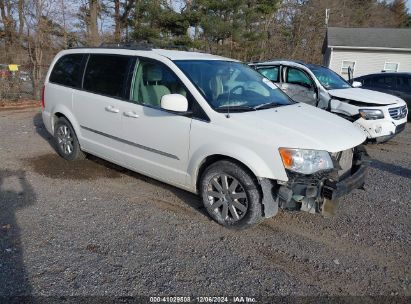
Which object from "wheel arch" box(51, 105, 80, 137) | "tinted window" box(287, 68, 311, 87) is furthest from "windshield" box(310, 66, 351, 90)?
"wheel arch" box(51, 105, 80, 137)

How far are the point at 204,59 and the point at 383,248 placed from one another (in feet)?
9.96

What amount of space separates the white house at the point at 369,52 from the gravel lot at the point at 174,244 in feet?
78.3

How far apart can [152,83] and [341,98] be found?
4.55 m

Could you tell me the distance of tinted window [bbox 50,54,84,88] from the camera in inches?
214

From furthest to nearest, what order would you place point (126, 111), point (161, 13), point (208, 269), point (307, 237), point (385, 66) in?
point (385, 66) → point (161, 13) → point (126, 111) → point (307, 237) → point (208, 269)

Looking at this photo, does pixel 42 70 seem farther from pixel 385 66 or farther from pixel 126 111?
pixel 385 66

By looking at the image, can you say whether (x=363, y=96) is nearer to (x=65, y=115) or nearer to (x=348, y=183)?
(x=348, y=183)

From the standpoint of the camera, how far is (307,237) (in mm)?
3752

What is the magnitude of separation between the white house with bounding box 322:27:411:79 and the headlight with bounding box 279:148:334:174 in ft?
82.5

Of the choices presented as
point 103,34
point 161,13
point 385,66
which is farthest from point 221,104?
point 385,66

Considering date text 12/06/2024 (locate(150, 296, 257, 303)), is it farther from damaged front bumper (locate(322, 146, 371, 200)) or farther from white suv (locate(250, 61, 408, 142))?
white suv (locate(250, 61, 408, 142))

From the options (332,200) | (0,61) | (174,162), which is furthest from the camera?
(0,61)

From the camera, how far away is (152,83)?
4414 mm

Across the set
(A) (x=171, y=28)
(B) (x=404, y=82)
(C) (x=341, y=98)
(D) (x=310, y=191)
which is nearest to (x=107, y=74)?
(D) (x=310, y=191)
